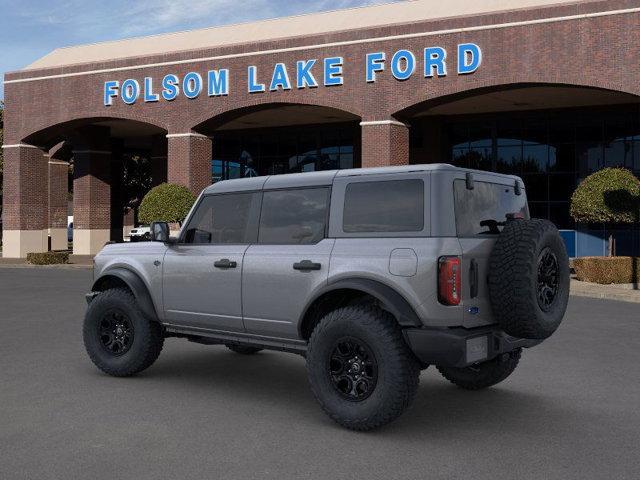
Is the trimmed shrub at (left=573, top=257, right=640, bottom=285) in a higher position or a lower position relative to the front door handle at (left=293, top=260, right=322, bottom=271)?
lower

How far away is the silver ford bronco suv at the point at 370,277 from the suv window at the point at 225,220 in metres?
0.01

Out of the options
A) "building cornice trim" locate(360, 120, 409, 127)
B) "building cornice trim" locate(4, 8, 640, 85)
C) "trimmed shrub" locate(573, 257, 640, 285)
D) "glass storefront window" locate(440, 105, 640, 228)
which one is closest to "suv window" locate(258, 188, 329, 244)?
"trimmed shrub" locate(573, 257, 640, 285)

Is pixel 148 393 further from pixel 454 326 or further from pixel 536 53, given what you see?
pixel 536 53

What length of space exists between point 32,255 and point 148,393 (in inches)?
953

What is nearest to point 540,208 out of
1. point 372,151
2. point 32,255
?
point 372,151

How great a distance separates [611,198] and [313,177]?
17763mm

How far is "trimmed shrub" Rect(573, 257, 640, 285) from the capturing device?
20422 mm

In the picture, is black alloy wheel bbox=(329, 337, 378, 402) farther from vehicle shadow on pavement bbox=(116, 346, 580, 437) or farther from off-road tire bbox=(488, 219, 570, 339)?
off-road tire bbox=(488, 219, 570, 339)

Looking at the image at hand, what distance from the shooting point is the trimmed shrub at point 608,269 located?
2042cm

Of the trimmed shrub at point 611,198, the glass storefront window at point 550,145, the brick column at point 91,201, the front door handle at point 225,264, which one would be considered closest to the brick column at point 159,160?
the brick column at point 91,201

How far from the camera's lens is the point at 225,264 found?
704cm

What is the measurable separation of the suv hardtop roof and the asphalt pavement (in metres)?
2.04

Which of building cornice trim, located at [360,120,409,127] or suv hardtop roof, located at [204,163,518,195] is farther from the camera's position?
building cornice trim, located at [360,120,409,127]

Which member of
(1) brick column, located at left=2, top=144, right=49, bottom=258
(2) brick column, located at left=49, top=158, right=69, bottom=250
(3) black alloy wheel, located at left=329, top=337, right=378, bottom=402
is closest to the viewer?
(3) black alloy wheel, located at left=329, top=337, right=378, bottom=402
